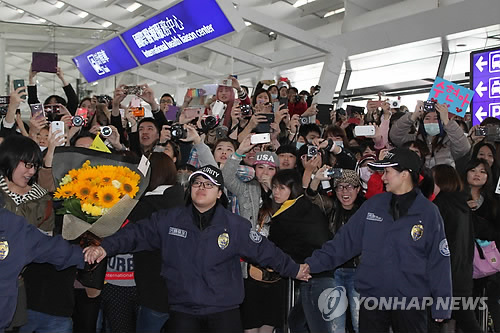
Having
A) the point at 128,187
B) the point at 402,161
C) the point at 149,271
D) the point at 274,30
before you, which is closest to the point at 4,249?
the point at 128,187

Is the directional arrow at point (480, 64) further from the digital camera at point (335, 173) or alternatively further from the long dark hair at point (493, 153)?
the digital camera at point (335, 173)

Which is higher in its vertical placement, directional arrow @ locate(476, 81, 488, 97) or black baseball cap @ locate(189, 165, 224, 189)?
directional arrow @ locate(476, 81, 488, 97)

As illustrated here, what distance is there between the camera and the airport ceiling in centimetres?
1004

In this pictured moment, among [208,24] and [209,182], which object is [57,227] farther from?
[208,24]

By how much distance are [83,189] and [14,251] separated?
541 mm

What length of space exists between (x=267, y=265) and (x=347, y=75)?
10.00 meters

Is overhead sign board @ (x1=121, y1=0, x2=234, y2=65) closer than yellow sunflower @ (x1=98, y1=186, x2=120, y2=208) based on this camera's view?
No

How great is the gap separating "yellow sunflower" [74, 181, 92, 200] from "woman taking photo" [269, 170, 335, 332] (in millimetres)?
1590

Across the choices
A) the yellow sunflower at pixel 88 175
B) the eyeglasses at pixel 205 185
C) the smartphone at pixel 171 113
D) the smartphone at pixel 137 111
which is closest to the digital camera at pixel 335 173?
the eyeglasses at pixel 205 185

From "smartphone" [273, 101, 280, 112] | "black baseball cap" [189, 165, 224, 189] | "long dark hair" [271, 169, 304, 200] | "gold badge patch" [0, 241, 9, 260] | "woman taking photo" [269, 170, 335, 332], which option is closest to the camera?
"gold badge patch" [0, 241, 9, 260]

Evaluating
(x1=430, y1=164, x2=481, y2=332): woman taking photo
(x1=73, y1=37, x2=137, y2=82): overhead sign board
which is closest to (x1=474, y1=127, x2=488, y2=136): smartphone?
(x1=430, y1=164, x2=481, y2=332): woman taking photo

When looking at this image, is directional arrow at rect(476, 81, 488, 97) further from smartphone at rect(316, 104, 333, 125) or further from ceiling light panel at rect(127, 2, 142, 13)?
ceiling light panel at rect(127, 2, 142, 13)

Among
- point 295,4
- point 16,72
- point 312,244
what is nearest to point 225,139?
point 312,244

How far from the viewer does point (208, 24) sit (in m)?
8.80
